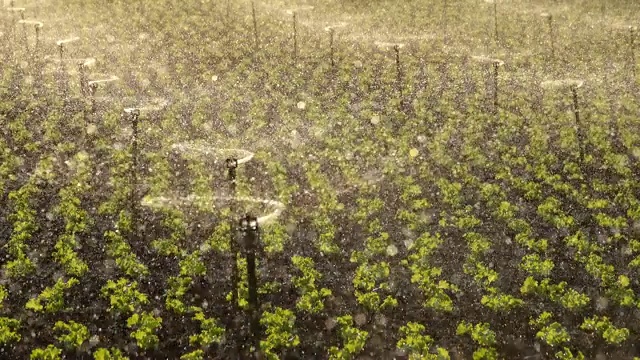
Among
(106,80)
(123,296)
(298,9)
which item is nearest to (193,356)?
(123,296)

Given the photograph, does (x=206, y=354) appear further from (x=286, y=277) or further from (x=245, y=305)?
(x=286, y=277)

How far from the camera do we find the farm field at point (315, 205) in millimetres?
9453

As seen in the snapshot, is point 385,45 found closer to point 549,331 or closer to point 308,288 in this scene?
point 308,288

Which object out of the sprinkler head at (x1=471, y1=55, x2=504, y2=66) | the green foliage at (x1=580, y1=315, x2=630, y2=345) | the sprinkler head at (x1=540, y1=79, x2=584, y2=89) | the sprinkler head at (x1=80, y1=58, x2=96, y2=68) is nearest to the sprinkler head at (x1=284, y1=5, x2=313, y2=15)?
the sprinkler head at (x1=471, y1=55, x2=504, y2=66)

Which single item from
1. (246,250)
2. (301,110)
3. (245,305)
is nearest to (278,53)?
(301,110)

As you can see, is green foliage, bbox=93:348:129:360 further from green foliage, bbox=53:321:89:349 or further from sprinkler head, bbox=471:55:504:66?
sprinkler head, bbox=471:55:504:66

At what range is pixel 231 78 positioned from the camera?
22.2 metres

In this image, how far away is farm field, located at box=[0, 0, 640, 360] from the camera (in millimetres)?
9453

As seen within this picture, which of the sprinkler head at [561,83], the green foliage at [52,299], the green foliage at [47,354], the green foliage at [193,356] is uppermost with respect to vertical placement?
the sprinkler head at [561,83]

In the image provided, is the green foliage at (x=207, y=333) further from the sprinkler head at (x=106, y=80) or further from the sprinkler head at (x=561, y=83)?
the sprinkler head at (x=561, y=83)

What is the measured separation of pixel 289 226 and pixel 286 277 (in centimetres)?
183

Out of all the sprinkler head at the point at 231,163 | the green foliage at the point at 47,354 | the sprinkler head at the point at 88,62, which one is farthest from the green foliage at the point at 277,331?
the sprinkler head at the point at 88,62

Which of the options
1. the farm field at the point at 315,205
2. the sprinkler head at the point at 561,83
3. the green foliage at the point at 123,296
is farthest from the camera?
the sprinkler head at the point at 561,83

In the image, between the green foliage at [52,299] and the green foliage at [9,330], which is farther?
the green foliage at [52,299]
